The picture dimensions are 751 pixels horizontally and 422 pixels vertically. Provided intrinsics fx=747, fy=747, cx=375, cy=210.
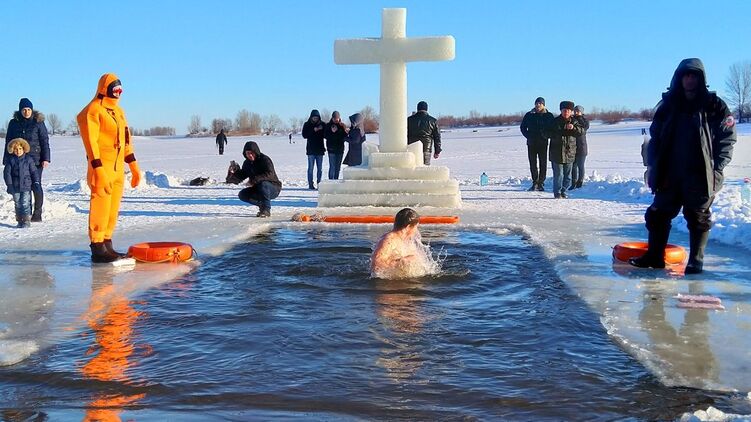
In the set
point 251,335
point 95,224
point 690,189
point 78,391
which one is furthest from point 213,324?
point 690,189

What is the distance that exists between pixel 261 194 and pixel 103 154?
4143 mm

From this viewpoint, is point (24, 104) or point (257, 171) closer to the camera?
point (24, 104)

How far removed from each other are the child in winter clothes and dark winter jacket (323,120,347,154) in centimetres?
682

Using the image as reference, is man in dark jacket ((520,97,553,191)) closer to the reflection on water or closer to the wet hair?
the wet hair

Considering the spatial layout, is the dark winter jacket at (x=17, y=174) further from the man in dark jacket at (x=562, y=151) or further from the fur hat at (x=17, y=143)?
the man in dark jacket at (x=562, y=151)

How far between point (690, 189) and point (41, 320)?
16.7 feet

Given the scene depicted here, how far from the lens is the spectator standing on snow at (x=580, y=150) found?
15617mm

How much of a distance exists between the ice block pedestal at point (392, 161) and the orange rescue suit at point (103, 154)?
5050 millimetres

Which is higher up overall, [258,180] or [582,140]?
[582,140]

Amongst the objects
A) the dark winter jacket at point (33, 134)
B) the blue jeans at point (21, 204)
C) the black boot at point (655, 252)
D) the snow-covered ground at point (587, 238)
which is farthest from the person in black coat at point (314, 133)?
the black boot at point (655, 252)

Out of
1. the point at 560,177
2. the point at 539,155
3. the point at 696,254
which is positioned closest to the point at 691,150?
the point at 696,254

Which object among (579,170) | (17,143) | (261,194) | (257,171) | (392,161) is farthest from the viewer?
(579,170)

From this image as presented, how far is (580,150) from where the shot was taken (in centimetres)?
1612

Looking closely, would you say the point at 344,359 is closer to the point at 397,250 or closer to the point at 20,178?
the point at 397,250
